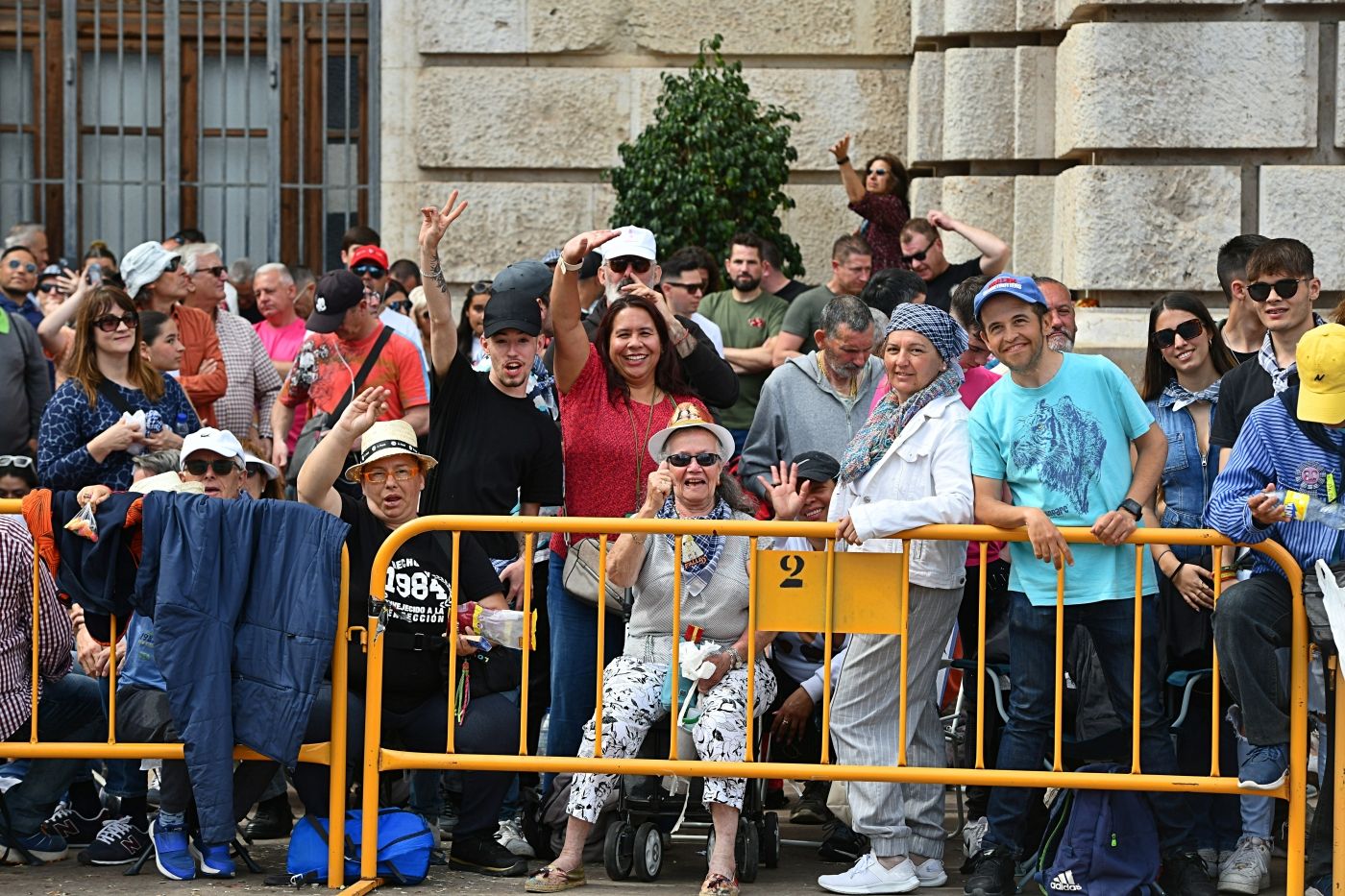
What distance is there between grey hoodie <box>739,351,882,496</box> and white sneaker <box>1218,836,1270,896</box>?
201 cm

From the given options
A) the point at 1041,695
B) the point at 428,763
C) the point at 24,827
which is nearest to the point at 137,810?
the point at 24,827

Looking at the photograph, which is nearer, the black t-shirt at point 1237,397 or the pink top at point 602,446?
the black t-shirt at point 1237,397

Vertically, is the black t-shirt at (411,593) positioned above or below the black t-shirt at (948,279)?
below

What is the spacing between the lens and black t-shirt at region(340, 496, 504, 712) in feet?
20.9

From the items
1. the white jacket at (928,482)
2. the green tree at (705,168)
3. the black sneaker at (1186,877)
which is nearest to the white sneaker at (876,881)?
the black sneaker at (1186,877)

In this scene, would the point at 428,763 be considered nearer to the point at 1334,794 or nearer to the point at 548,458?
the point at 548,458

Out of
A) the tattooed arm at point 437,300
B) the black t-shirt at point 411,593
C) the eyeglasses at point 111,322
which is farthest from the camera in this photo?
the eyeglasses at point 111,322

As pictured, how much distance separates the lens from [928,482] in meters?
6.27

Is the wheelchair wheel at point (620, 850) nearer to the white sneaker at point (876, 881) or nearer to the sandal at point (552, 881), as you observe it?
the sandal at point (552, 881)

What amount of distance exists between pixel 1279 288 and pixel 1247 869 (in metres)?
1.96

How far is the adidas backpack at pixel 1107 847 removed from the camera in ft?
19.6

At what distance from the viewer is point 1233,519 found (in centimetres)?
580

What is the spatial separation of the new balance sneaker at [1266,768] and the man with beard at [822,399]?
1993mm

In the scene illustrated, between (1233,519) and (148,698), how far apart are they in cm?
357
